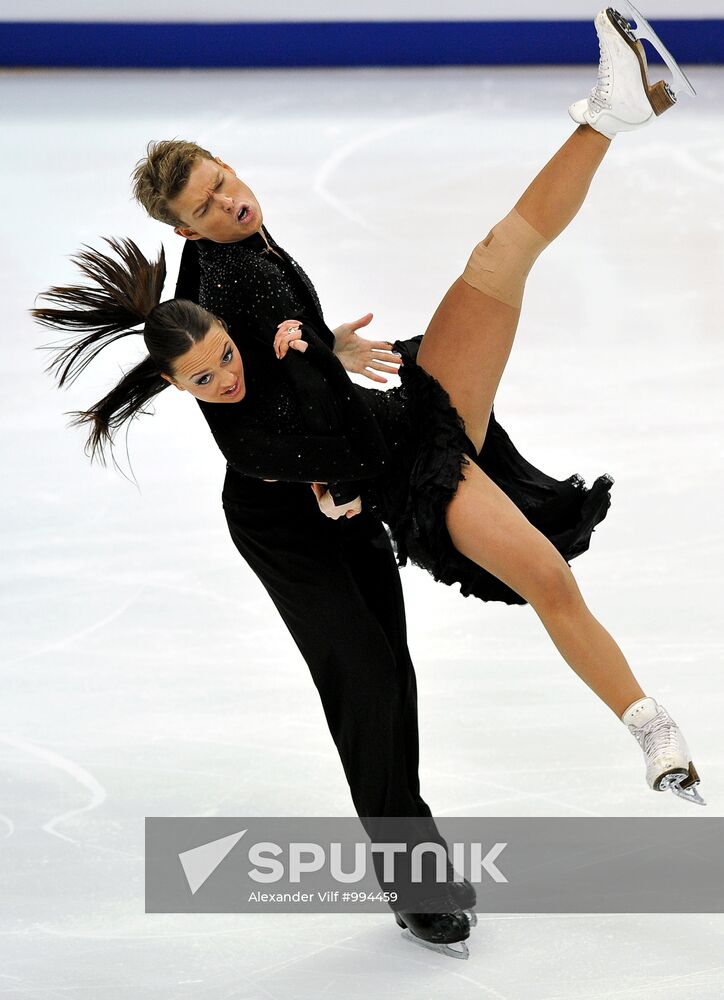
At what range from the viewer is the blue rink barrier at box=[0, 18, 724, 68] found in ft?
28.5

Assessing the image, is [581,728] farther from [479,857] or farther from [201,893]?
[201,893]

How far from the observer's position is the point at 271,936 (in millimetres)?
2635

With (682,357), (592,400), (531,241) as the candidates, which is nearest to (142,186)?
(531,241)

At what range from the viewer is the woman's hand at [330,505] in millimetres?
2449

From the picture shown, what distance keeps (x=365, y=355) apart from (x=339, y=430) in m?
0.34

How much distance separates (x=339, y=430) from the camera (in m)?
2.37

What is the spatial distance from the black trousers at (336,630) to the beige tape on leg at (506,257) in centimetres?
49

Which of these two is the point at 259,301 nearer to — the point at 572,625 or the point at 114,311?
the point at 114,311

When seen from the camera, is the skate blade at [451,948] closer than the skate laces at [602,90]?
No

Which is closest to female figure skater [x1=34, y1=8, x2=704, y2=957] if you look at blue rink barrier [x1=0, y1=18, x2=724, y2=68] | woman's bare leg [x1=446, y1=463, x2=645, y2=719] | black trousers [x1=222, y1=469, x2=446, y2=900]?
woman's bare leg [x1=446, y1=463, x2=645, y2=719]

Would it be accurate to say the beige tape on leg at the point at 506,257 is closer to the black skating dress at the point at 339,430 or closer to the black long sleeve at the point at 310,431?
the black skating dress at the point at 339,430

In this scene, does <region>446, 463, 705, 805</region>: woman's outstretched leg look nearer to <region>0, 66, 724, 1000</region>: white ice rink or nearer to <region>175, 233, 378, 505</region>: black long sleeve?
<region>175, 233, 378, 505</region>: black long sleeve

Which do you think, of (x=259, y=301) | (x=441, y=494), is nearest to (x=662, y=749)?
(x=441, y=494)

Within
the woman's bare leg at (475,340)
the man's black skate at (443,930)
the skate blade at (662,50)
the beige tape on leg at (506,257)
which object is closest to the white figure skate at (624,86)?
the skate blade at (662,50)
